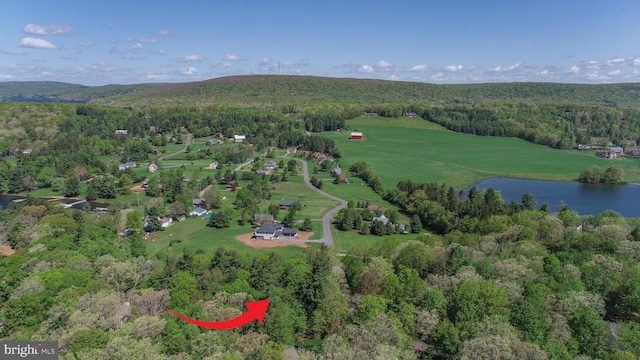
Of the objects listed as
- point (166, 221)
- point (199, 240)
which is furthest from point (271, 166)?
point (199, 240)

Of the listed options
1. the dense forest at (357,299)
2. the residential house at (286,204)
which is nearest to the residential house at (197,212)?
the residential house at (286,204)

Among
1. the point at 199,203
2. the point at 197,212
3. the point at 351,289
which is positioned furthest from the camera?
the point at 199,203

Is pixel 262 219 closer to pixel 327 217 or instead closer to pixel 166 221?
pixel 327 217

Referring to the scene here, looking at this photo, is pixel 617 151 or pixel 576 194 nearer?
pixel 576 194

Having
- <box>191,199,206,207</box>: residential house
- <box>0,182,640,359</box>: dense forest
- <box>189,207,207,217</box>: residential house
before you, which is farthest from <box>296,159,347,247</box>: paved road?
<box>191,199,206,207</box>: residential house

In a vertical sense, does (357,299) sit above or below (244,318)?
above

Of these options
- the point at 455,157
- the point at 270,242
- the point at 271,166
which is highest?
the point at 271,166
